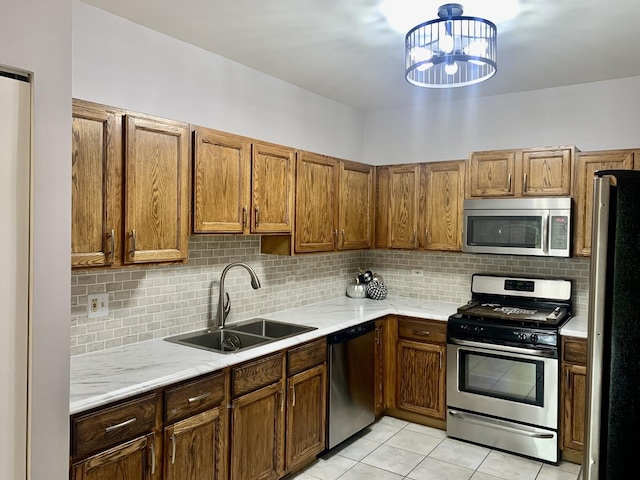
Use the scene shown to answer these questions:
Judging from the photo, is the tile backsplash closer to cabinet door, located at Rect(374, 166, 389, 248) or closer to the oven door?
cabinet door, located at Rect(374, 166, 389, 248)

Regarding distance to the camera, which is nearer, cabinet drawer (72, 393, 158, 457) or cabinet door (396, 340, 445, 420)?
cabinet drawer (72, 393, 158, 457)

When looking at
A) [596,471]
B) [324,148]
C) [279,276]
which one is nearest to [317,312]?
[279,276]

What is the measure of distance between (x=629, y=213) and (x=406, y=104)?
345 centimetres

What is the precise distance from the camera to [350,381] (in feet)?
11.4

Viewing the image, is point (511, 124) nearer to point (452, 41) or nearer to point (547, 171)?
point (547, 171)

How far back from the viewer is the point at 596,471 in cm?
113

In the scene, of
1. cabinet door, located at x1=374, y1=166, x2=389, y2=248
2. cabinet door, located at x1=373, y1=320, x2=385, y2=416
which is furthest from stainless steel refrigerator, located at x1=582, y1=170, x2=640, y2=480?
cabinet door, located at x1=374, y1=166, x2=389, y2=248

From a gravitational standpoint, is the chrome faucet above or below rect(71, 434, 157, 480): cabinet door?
above

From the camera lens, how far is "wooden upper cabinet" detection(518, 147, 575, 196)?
3.43 meters

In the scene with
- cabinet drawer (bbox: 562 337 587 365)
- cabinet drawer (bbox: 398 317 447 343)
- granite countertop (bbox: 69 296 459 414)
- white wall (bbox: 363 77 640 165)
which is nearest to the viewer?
granite countertop (bbox: 69 296 459 414)

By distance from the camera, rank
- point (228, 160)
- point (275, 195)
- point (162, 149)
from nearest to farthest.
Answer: point (162, 149), point (228, 160), point (275, 195)

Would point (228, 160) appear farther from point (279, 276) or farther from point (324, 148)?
point (324, 148)

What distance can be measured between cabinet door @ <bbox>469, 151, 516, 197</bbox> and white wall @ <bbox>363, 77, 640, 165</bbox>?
39 centimetres

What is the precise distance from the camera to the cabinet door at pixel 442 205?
12.8ft
